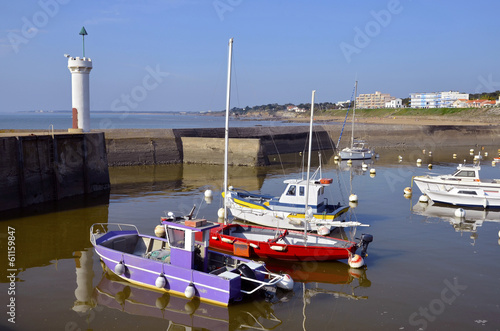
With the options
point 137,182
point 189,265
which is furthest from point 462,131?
point 189,265

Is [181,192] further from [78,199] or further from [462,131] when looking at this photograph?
[462,131]

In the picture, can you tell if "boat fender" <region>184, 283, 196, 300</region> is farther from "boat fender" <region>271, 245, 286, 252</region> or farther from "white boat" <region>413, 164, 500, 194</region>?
"white boat" <region>413, 164, 500, 194</region>

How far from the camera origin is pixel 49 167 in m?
21.1

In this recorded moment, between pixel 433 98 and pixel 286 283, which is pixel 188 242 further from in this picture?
pixel 433 98

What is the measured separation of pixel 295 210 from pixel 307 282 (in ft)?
16.3

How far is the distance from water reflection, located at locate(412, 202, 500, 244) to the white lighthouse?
57.8ft

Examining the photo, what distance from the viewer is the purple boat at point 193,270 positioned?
10.6 m

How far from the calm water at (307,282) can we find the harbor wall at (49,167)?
86 cm

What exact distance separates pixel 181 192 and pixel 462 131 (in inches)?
1947

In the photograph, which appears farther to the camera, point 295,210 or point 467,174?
point 467,174

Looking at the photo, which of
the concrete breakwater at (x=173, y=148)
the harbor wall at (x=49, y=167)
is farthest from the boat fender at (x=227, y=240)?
the concrete breakwater at (x=173, y=148)

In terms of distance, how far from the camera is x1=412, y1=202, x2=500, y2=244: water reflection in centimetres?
1842

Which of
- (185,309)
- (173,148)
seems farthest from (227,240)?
(173,148)

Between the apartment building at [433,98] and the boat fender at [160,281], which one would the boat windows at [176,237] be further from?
the apartment building at [433,98]
